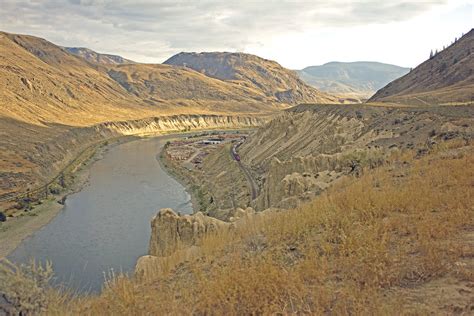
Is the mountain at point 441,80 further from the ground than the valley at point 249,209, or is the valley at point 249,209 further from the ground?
the mountain at point 441,80

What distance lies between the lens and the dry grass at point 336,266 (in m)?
4.52

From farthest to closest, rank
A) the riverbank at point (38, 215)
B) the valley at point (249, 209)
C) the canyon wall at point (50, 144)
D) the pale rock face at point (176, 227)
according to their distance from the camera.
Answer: the canyon wall at point (50, 144) < the riverbank at point (38, 215) < the pale rock face at point (176, 227) < the valley at point (249, 209)

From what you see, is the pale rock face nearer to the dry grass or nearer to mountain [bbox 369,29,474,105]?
the dry grass

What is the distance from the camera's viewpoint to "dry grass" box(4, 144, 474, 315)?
4.52 m

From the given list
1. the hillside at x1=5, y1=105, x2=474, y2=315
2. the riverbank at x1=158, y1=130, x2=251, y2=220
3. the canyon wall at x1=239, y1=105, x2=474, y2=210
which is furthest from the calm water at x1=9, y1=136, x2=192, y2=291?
the canyon wall at x1=239, y1=105, x2=474, y2=210

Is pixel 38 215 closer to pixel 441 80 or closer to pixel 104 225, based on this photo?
pixel 104 225

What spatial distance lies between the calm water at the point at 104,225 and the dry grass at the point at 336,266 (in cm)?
755

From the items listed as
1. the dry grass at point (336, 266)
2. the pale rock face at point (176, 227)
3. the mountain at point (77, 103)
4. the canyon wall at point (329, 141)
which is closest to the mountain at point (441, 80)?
the canyon wall at point (329, 141)

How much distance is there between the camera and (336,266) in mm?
5414

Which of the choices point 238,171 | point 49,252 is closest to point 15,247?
point 49,252

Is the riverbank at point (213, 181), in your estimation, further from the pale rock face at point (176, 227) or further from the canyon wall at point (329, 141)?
the pale rock face at point (176, 227)

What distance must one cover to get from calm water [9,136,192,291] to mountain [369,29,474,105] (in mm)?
29465

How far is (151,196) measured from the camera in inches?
1647

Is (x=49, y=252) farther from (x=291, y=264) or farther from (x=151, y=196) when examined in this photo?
(x=291, y=264)
